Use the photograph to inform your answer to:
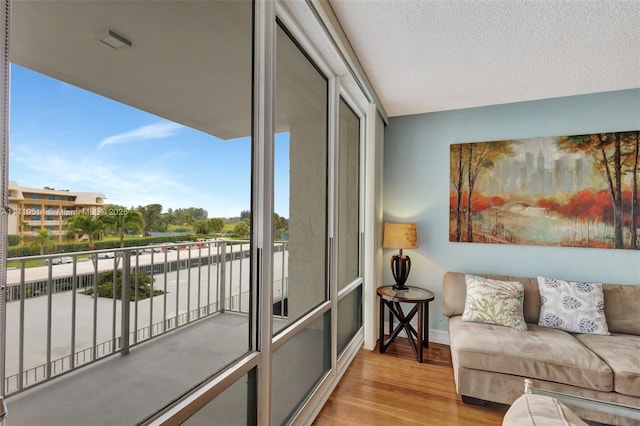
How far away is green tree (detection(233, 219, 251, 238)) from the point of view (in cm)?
132

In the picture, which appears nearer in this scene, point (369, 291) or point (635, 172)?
point (635, 172)

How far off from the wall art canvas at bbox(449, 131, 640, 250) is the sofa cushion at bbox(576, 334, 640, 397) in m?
0.88

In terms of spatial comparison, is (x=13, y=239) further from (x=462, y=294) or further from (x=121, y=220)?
(x=462, y=294)

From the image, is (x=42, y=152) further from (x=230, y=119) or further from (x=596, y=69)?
(x=596, y=69)

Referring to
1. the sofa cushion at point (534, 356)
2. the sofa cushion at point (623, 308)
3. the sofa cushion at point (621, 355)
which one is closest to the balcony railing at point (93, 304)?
the sofa cushion at point (534, 356)

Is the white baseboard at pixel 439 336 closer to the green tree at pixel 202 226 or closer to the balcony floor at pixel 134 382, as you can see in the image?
the balcony floor at pixel 134 382

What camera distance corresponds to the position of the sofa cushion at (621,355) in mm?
1956

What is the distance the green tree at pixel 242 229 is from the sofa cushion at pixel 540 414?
4.19ft

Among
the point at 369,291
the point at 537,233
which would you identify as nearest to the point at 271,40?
the point at 369,291

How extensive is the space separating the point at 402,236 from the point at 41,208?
2.87 m

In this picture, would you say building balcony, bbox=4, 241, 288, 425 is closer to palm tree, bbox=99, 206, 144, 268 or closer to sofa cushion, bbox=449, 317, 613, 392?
palm tree, bbox=99, 206, 144, 268

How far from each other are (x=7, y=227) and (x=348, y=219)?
2.43 meters

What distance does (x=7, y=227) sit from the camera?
610 mm

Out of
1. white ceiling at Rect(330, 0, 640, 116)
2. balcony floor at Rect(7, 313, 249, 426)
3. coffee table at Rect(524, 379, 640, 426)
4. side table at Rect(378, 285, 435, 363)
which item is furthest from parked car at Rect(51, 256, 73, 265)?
side table at Rect(378, 285, 435, 363)
